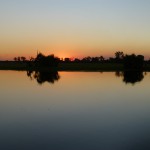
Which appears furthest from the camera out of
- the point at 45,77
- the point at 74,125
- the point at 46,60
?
the point at 46,60

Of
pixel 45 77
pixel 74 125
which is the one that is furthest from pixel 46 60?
pixel 74 125

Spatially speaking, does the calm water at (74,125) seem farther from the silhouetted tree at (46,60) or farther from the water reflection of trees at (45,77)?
the silhouetted tree at (46,60)

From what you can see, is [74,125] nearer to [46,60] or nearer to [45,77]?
[45,77]

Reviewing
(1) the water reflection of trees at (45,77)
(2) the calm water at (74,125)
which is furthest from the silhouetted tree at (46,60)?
(2) the calm water at (74,125)

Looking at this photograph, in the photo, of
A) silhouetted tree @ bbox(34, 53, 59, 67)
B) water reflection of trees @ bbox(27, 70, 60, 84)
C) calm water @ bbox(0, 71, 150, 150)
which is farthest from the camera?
silhouetted tree @ bbox(34, 53, 59, 67)

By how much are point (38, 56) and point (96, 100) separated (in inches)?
3508

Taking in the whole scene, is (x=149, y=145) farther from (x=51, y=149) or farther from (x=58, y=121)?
(x=58, y=121)

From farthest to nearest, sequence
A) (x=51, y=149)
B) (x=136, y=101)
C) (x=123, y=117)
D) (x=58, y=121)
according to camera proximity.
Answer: (x=136, y=101), (x=123, y=117), (x=58, y=121), (x=51, y=149)

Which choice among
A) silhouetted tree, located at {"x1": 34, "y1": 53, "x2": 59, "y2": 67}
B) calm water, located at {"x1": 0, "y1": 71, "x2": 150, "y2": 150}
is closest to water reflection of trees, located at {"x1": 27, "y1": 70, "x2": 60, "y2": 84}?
calm water, located at {"x1": 0, "y1": 71, "x2": 150, "y2": 150}

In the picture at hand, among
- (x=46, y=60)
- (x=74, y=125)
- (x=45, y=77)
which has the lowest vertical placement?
(x=74, y=125)

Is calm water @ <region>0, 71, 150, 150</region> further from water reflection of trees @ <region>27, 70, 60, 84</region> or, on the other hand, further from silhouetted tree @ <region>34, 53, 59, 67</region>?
silhouetted tree @ <region>34, 53, 59, 67</region>

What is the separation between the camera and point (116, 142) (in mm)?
13484

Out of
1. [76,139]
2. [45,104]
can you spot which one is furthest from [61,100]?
[76,139]

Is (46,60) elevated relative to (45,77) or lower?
elevated
